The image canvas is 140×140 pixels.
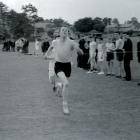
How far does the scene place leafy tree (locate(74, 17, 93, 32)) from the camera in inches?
4867

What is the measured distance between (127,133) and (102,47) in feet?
50.0

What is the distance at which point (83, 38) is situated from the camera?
27.9 m

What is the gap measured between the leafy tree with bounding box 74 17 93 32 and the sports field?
10595 centimetres

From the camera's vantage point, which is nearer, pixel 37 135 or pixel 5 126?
pixel 37 135

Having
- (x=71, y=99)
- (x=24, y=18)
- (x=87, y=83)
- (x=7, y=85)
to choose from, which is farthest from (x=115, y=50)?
(x=24, y=18)

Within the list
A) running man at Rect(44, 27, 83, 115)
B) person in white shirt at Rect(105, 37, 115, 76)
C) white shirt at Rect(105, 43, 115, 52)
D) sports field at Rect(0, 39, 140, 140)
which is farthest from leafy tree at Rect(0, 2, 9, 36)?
running man at Rect(44, 27, 83, 115)

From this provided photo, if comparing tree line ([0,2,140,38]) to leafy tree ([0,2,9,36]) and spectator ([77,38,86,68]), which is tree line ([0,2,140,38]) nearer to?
leafy tree ([0,2,9,36])

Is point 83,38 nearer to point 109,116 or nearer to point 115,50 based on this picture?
point 115,50

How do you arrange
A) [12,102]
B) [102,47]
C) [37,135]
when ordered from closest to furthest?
1. [37,135]
2. [12,102]
3. [102,47]

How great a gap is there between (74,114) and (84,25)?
376 ft

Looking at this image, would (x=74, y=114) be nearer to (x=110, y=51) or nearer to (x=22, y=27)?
(x=110, y=51)

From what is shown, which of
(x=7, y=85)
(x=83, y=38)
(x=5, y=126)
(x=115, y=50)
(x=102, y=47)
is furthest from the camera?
(x=83, y=38)

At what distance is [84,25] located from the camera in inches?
4931

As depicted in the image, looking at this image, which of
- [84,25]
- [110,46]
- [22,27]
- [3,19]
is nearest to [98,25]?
[84,25]
